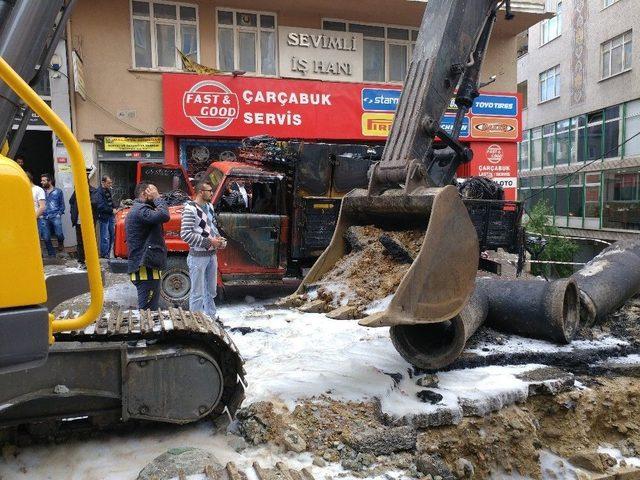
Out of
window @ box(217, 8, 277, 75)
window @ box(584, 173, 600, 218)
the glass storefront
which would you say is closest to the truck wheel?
window @ box(217, 8, 277, 75)

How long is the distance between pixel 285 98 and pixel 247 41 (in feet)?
6.08

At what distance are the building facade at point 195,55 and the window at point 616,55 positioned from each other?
7150 millimetres

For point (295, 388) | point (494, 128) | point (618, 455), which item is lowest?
point (618, 455)

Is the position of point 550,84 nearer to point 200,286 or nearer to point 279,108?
point 279,108

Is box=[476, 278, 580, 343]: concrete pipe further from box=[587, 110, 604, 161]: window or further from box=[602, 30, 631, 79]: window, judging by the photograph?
box=[587, 110, 604, 161]: window

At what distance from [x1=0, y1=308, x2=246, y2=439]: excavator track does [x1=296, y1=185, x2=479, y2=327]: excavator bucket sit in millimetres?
1040

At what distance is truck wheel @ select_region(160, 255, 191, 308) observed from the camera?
708 centimetres

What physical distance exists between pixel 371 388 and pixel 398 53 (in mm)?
12302

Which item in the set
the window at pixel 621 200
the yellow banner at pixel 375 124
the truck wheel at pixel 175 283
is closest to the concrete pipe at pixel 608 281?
the truck wheel at pixel 175 283

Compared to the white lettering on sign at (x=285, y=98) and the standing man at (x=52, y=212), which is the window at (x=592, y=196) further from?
the standing man at (x=52, y=212)

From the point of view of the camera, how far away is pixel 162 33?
1236 cm

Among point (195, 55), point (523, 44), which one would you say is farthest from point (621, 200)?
point (195, 55)

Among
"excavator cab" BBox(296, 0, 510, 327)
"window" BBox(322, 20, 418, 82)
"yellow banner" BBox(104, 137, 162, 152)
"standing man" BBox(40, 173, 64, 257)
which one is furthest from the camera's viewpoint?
"window" BBox(322, 20, 418, 82)

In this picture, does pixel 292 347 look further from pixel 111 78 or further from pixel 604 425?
pixel 111 78
